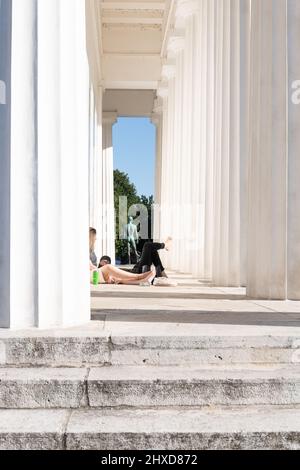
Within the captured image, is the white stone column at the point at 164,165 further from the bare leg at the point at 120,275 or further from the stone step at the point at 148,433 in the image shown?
the stone step at the point at 148,433

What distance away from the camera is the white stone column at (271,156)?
29.8 meters

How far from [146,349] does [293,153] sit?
634 inches

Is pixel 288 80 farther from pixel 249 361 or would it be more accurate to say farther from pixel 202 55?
pixel 202 55

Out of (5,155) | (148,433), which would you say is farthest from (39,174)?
(148,433)

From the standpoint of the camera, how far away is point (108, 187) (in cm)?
10994

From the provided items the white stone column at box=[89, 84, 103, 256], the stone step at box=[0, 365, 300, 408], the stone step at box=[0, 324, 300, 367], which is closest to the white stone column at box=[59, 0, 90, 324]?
the stone step at box=[0, 324, 300, 367]

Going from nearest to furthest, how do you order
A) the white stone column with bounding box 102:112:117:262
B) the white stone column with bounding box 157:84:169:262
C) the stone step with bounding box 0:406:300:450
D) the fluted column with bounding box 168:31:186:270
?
the stone step with bounding box 0:406:300:450
the fluted column with bounding box 168:31:186:270
the white stone column with bounding box 157:84:169:262
the white stone column with bounding box 102:112:117:262

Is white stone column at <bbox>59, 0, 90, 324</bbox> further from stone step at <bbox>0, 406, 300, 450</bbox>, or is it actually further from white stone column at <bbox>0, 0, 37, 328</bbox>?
stone step at <bbox>0, 406, 300, 450</bbox>

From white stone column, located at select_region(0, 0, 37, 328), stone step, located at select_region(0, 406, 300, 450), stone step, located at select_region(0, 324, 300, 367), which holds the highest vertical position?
white stone column, located at select_region(0, 0, 37, 328)

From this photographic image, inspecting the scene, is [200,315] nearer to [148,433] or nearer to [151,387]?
[151,387]

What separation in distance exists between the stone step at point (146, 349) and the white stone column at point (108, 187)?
268ft

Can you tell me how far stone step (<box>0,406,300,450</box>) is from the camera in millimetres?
13148

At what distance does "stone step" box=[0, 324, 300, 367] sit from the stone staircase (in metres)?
0.02
